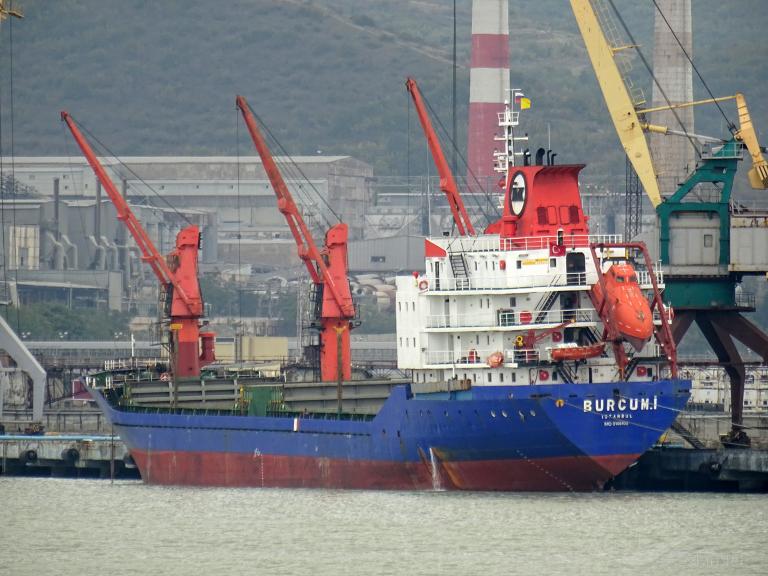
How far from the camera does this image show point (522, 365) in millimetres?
59469

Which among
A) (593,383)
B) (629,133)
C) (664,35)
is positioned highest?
(664,35)

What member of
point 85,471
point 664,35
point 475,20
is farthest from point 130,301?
point 85,471

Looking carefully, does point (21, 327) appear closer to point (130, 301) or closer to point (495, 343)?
point (130, 301)

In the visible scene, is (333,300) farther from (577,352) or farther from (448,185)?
(577,352)

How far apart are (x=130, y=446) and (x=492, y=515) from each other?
18.9 meters

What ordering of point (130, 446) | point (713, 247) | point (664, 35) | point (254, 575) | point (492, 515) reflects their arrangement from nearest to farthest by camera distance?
point (254, 575) < point (492, 515) < point (713, 247) < point (130, 446) < point (664, 35)

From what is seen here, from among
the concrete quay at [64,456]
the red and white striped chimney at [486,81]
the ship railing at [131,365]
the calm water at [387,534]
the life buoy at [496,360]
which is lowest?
the calm water at [387,534]

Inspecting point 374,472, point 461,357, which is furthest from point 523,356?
point 374,472

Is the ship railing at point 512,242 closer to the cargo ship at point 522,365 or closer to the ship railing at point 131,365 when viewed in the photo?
the cargo ship at point 522,365

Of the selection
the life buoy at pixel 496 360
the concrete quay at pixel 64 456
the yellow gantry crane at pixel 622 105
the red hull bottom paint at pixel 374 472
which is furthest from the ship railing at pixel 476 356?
the concrete quay at pixel 64 456

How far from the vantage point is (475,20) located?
488 feet

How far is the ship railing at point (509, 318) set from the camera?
59.7 metres

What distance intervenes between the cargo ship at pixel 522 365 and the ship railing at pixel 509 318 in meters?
0.04

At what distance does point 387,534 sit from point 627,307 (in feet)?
30.4
